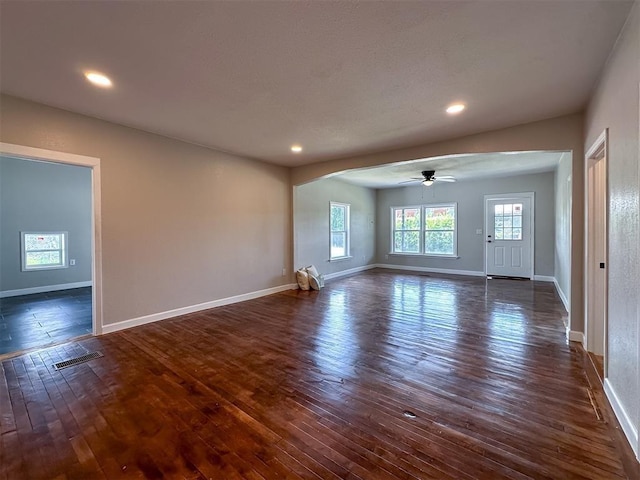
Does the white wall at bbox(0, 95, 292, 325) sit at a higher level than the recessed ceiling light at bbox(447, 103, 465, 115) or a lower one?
lower

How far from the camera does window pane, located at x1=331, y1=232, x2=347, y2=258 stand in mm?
7887

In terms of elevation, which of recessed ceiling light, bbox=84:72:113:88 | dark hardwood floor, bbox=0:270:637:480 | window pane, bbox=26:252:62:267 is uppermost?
recessed ceiling light, bbox=84:72:113:88

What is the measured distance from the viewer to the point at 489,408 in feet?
6.86

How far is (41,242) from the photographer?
617 cm

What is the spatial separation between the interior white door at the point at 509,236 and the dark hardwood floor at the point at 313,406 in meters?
3.88

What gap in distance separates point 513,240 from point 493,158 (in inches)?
120

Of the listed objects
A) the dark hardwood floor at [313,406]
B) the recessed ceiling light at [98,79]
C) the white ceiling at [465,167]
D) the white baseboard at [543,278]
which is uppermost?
the white ceiling at [465,167]

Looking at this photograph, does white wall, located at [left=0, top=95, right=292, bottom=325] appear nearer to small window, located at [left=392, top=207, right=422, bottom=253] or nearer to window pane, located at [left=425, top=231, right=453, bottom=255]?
small window, located at [left=392, top=207, right=422, bottom=253]

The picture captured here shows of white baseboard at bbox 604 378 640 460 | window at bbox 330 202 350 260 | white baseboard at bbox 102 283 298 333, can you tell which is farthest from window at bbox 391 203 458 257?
white baseboard at bbox 604 378 640 460

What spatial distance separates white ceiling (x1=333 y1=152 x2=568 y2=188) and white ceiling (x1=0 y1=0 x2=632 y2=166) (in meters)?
1.89

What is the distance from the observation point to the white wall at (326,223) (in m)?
6.64

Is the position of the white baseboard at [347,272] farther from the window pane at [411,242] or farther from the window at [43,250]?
the window at [43,250]

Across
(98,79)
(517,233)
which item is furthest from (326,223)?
(98,79)

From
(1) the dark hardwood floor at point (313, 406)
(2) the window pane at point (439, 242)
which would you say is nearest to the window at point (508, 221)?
(2) the window pane at point (439, 242)
